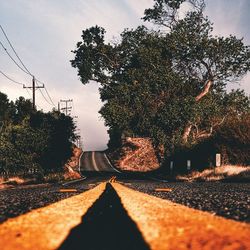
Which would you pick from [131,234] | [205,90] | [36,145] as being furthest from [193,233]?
[205,90]

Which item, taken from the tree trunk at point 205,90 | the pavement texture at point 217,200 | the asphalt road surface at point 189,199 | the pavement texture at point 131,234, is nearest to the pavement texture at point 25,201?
the asphalt road surface at point 189,199

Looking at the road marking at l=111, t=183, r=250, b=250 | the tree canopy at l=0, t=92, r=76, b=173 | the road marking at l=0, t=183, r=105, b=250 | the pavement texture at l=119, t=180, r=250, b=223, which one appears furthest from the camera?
the tree canopy at l=0, t=92, r=76, b=173

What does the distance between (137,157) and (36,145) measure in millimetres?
39892

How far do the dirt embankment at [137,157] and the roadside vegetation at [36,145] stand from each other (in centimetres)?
3076

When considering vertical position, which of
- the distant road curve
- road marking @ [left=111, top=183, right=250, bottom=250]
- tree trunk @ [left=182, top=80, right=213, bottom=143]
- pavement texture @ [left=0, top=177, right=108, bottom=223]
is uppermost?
tree trunk @ [left=182, top=80, right=213, bottom=143]

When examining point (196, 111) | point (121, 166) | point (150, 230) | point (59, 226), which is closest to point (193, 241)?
point (150, 230)

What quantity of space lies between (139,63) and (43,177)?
→ 15726 millimetres

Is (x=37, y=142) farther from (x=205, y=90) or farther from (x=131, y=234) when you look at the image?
(x=131, y=234)

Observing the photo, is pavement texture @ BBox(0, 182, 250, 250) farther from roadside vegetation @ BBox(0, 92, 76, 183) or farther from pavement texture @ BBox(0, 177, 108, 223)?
roadside vegetation @ BBox(0, 92, 76, 183)

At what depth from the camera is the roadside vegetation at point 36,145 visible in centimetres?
3048

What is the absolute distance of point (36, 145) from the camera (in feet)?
104

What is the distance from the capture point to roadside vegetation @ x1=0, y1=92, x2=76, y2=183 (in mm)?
30484

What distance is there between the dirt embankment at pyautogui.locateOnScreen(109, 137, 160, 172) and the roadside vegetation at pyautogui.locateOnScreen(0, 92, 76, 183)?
3076 cm

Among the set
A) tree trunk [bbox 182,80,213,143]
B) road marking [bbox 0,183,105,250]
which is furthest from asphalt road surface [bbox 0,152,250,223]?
tree trunk [bbox 182,80,213,143]
